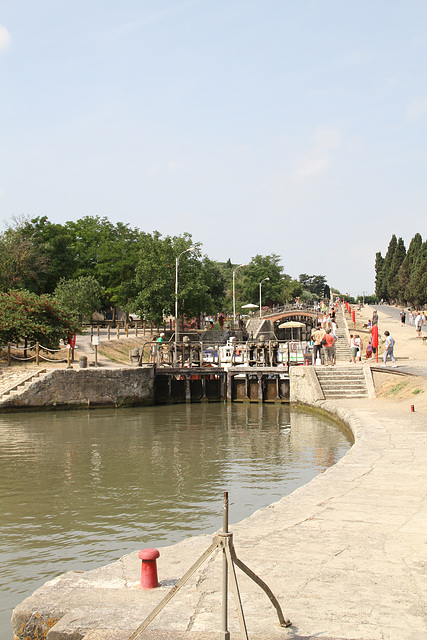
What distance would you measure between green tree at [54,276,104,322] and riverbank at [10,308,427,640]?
45.2m

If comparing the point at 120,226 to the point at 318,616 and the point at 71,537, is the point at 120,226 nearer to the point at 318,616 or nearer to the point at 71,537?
the point at 71,537

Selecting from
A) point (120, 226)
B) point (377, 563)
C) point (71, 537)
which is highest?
point (120, 226)

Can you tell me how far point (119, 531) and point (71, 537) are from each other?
70 centimetres

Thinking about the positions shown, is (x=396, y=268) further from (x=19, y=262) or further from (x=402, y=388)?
(x=402, y=388)

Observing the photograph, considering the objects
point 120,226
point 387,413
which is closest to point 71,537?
point 387,413

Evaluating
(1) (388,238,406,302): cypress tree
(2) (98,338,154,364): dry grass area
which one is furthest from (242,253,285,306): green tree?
(2) (98,338,154,364): dry grass area

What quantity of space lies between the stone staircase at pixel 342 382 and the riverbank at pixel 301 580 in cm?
1511

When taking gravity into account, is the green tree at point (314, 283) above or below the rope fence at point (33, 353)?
above

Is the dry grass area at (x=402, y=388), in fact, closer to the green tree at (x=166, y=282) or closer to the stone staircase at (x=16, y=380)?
the stone staircase at (x=16, y=380)

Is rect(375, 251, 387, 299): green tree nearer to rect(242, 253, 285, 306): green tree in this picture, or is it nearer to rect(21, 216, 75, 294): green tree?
rect(242, 253, 285, 306): green tree

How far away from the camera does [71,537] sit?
891 cm

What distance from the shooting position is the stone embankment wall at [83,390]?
88.1 feet

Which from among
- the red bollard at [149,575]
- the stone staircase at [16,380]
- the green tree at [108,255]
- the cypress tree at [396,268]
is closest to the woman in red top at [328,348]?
the stone staircase at [16,380]

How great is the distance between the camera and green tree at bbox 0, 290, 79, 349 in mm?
29906
